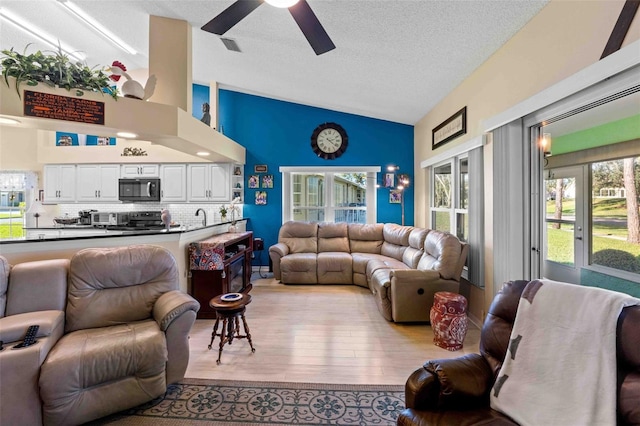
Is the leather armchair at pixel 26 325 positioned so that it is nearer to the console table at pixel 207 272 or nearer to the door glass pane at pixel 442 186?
the console table at pixel 207 272

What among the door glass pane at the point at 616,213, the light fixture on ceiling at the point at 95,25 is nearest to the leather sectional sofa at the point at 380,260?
the door glass pane at the point at 616,213

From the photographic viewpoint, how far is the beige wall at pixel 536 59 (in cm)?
168

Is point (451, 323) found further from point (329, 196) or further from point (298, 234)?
point (329, 196)

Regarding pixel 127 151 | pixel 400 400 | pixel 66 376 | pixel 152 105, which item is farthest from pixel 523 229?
pixel 127 151

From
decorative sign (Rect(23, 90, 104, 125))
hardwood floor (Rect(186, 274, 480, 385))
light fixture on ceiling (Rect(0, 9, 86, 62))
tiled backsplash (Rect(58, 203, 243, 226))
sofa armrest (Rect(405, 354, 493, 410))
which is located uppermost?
light fixture on ceiling (Rect(0, 9, 86, 62))

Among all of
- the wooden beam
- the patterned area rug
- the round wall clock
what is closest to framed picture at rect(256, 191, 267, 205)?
the round wall clock

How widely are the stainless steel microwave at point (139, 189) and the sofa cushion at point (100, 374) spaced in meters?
3.53

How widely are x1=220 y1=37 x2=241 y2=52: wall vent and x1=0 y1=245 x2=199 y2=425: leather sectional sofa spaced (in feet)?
8.28

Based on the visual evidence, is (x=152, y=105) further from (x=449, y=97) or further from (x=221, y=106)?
(x=449, y=97)

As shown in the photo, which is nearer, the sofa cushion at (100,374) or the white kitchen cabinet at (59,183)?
the sofa cushion at (100,374)

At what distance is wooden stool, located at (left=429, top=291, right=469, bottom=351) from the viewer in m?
2.64

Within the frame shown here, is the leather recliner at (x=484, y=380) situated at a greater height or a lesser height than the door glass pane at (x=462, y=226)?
lesser

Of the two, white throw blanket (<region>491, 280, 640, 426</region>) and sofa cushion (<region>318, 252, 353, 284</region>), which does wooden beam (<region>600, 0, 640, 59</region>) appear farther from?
sofa cushion (<region>318, 252, 353, 284</region>)

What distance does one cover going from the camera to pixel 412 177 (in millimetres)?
5555
